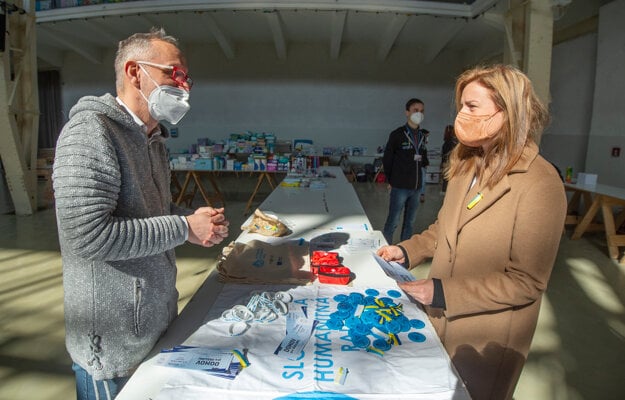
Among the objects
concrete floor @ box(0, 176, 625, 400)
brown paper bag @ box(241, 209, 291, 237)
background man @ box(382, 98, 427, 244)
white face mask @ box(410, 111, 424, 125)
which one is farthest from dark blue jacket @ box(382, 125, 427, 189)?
brown paper bag @ box(241, 209, 291, 237)

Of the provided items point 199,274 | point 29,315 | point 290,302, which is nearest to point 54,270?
point 29,315

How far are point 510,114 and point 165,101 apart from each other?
1.14 meters

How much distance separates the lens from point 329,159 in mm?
11000

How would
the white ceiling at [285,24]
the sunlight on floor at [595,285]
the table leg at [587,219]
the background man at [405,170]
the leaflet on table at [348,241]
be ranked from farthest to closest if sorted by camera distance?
the white ceiling at [285,24] → the table leg at [587,219] → the background man at [405,170] → the sunlight on floor at [595,285] → the leaflet on table at [348,241]

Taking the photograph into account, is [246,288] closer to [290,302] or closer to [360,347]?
[290,302]

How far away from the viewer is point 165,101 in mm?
1298

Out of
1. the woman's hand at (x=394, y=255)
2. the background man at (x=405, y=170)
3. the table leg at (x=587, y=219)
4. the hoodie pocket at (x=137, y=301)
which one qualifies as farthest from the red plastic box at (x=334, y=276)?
the table leg at (x=587, y=219)

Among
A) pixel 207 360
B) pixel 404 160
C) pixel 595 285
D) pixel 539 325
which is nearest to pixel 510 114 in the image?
pixel 207 360

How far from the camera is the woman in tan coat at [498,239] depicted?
113cm

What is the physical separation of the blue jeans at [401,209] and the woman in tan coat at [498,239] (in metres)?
3.03

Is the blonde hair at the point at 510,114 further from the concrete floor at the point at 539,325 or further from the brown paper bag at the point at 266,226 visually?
the concrete floor at the point at 539,325

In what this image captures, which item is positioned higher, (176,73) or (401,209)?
(176,73)

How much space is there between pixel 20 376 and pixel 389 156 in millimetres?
3856

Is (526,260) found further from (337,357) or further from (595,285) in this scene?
(595,285)
